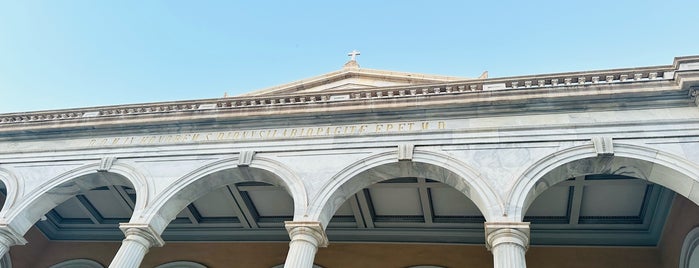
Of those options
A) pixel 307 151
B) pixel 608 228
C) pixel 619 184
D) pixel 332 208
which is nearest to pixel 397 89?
pixel 307 151

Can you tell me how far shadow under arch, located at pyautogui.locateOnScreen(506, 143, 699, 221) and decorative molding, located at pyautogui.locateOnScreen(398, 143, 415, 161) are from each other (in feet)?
7.32

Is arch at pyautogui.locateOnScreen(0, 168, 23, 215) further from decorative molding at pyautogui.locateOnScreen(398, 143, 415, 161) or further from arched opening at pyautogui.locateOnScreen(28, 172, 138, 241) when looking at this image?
decorative molding at pyautogui.locateOnScreen(398, 143, 415, 161)

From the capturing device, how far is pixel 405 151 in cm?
1098

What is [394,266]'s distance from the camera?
14.4 m

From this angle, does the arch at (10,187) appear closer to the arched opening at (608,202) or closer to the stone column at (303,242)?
the stone column at (303,242)

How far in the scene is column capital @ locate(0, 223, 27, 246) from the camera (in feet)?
38.8

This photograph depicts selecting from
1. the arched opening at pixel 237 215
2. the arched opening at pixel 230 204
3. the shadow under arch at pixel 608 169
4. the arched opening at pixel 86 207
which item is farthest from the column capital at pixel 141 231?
the shadow under arch at pixel 608 169

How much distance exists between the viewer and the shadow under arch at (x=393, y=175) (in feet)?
33.6

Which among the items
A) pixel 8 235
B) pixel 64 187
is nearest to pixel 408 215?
pixel 64 187

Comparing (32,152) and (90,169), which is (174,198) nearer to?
(90,169)

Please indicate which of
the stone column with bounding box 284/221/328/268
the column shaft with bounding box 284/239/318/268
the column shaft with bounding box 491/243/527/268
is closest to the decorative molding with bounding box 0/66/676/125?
the stone column with bounding box 284/221/328/268

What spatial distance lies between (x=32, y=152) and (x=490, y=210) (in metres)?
11.8

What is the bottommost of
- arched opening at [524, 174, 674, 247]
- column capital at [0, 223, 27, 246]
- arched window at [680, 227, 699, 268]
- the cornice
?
column capital at [0, 223, 27, 246]

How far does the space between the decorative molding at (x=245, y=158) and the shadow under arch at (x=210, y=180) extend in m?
0.08
